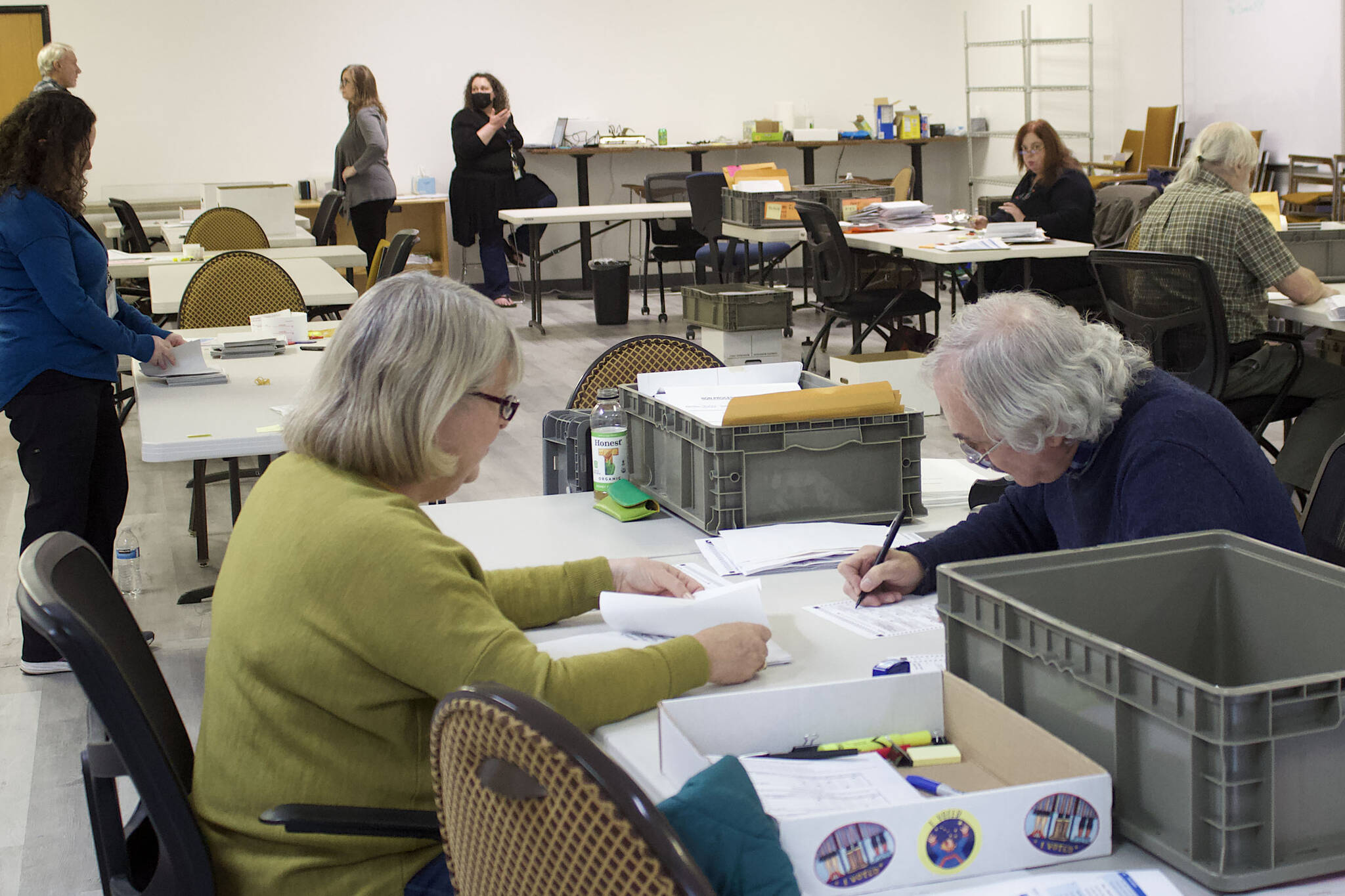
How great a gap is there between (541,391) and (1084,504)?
16.2 feet

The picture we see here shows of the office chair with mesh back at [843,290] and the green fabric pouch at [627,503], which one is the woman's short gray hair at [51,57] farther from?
the green fabric pouch at [627,503]

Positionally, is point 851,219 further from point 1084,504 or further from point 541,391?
point 1084,504

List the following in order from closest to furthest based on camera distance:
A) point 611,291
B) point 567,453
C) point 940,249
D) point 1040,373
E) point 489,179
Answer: point 1040,373 < point 567,453 < point 940,249 < point 611,291 < point 489,179

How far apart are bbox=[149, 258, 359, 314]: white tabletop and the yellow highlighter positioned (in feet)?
12.0

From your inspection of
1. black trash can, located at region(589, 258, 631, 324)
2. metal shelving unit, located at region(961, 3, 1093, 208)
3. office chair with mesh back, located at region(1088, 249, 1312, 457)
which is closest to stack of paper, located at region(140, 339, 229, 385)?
office chair with mesh back, located at region(1088, 249, 1312, 457)

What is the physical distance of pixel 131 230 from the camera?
24.0 feet

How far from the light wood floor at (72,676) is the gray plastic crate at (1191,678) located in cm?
116

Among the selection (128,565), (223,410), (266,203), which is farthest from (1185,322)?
(266,203)

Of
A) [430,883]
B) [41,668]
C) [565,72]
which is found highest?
[565,72]

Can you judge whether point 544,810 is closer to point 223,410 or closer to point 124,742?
point 124,742

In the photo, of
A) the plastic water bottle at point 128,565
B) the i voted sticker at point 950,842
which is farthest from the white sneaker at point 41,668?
the i voted sticker at point 950,842

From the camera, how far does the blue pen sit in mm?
1171

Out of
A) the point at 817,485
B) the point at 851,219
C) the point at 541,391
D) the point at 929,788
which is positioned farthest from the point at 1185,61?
the point at 929,788

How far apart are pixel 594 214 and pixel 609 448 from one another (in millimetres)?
6231
